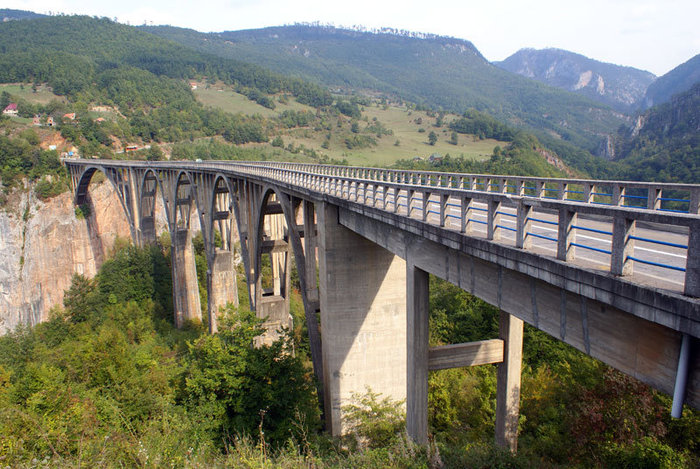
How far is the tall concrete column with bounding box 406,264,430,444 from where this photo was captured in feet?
34.0

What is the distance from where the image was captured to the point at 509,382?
11.6 m

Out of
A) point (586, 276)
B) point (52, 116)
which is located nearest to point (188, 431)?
point (586, 276)

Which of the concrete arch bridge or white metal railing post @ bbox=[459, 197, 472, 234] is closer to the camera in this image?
the concrete arch bridge

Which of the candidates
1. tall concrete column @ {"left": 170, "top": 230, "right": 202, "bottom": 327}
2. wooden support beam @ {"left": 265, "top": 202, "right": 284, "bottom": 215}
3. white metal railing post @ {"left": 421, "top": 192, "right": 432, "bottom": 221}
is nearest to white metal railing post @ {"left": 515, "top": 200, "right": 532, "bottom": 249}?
white metal railing post @ {"left": 421, "top": 192, "right": 432, "bottom": 221}

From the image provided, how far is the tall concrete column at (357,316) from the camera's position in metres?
15.6

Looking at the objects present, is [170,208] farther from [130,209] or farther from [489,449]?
[489,449]

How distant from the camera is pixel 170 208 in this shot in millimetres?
36906

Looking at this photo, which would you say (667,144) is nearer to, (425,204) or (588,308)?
(425,204)

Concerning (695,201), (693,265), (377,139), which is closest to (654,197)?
(695,201)

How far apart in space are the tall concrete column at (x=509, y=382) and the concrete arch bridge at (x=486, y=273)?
36 mm

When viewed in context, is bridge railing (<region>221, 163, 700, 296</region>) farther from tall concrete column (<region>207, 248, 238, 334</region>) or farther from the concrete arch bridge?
tall concrete column (<region>207, 248, 238, 334</region>)

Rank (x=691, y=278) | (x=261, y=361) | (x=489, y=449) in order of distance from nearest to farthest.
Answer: (x=691, y=278)
(x=489, y=449)
(x=261, y=361)

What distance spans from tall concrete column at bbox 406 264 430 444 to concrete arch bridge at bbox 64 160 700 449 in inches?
1.3

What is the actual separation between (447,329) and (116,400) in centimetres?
1588
